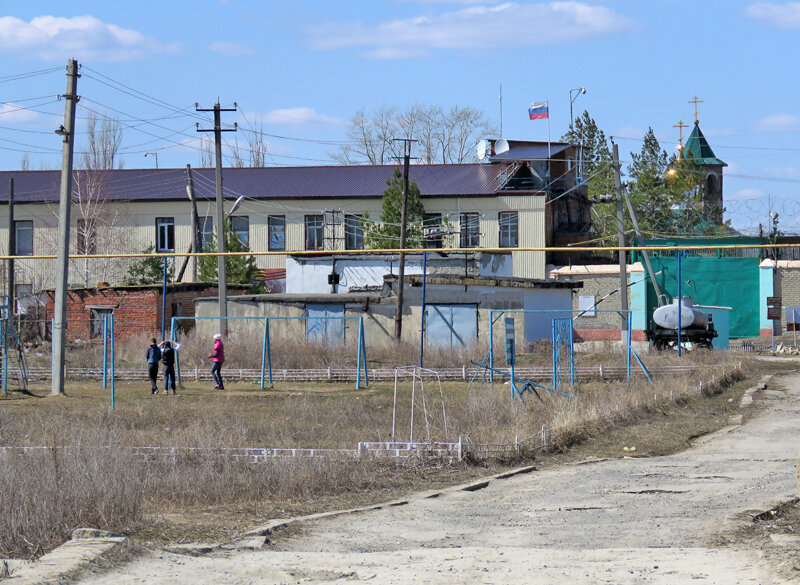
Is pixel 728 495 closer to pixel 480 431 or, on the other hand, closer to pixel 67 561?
pixel 480 431

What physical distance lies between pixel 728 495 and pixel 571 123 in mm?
59656

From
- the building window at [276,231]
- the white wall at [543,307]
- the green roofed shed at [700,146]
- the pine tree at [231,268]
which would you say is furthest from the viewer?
the green roofed shed at [700,146]

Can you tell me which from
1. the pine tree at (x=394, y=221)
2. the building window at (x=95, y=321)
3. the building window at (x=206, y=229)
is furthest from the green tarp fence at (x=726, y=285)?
the building window at (x=95, y=321)

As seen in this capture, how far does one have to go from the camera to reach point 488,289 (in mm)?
35875

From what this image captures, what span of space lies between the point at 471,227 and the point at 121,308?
65.3 ft

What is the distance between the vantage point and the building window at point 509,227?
170 feet

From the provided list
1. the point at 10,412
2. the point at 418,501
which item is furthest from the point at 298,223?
the point at 418,501

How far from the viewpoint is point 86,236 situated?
5159 cm

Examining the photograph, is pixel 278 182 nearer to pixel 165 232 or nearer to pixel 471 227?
pixel 165 232

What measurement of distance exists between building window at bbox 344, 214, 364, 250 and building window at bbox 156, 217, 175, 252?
31.5 ft

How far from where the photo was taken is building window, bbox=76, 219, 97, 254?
172 feet

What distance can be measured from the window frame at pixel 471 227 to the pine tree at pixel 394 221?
2366 mm

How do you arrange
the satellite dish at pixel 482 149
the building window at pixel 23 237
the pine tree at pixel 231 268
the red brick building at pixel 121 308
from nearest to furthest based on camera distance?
the red brick building at pixel 121 308
the pine tree at pixel 231 268
the satellite dish at pixel 482 149
the building window at pixel 23 237

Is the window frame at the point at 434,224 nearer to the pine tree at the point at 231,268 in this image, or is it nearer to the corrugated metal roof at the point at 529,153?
the corrugated metal roof at the point at 529,153
